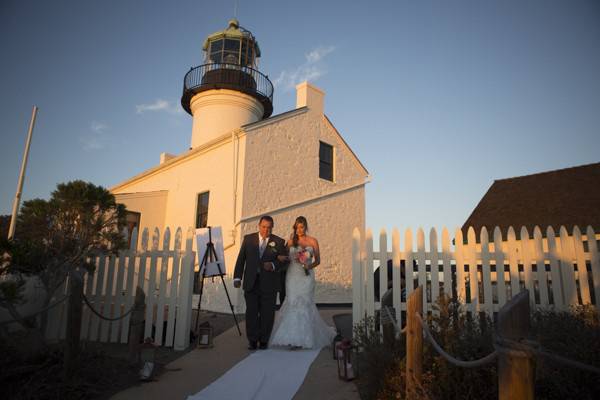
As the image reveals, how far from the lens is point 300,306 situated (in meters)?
5.93

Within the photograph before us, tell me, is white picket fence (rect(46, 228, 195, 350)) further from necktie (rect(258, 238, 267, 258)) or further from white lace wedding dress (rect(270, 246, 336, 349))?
white lace wedding dress (rect(270, 246, 336, 349))

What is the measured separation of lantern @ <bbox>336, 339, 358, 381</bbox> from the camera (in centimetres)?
415

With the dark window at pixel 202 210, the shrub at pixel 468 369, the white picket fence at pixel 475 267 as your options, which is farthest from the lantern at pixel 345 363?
the dark window at pixel 202 210

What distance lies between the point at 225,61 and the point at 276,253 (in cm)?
1312

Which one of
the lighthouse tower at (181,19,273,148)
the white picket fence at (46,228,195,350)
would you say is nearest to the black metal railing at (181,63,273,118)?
the lighthouse tower at (181,19,273,148)

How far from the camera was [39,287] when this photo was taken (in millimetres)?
5773

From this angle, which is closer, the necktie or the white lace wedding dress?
the white lace wedding dress

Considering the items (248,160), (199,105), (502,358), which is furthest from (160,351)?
(199,105)

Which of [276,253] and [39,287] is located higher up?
[276,253]

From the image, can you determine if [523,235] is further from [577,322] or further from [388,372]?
[388,372]

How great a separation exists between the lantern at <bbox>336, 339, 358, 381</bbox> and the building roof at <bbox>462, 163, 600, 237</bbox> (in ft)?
43.1

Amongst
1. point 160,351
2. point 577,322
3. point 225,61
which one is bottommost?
point 160,351

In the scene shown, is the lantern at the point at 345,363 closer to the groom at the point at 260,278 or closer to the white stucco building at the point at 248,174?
the groom at the point at 260,278

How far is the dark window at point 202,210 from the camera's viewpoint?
12.9 metres
